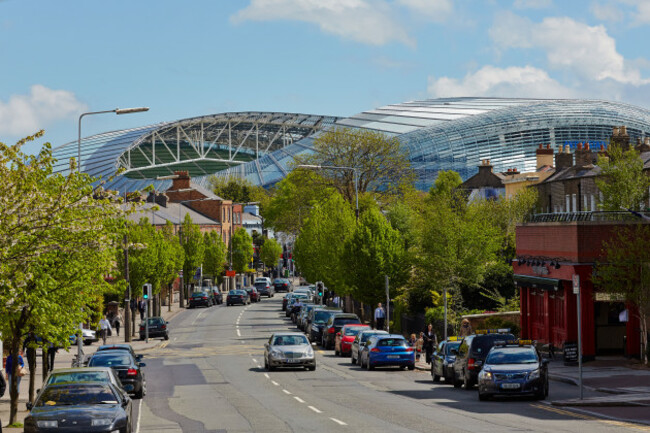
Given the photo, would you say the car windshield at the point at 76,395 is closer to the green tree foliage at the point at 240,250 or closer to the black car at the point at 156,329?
the black car at the point at 156,329

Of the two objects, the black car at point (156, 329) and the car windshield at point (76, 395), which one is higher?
the black car at point (156, 329)

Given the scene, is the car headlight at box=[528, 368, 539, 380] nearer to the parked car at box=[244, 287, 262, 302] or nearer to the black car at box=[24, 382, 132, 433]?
the black car at box=[24, 382, 132, 433]

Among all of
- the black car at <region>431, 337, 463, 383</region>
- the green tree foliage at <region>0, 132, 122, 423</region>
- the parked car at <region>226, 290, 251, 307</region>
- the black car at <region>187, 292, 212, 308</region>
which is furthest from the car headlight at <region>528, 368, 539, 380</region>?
the parked car at <region>226, 290, 251, 307</region>

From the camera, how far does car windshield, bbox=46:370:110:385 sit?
20478 mm

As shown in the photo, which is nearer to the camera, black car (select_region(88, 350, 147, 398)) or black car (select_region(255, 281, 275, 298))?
black car (select_region(88, 350, 147, 398))

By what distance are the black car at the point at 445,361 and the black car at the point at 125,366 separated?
31.2ft

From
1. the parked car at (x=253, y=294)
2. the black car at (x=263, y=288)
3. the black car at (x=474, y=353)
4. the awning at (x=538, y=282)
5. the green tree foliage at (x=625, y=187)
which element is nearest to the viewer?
the black car at (x=474, y=353)

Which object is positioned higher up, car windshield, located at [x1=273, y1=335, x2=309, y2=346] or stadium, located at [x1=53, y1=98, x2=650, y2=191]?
stadium, located at [x1=53, y1=98, x2=650, y2=191]

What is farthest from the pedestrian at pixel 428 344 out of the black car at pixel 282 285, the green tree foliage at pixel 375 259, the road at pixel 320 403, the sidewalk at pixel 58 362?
the black car at pixel 282 285

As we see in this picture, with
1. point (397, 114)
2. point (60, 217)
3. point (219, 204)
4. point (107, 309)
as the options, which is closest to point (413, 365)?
point (60, 217)

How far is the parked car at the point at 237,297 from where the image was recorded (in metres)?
101

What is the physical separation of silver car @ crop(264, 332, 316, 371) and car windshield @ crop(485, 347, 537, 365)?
12.5m

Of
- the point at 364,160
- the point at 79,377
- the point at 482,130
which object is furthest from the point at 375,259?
the point at 482,130

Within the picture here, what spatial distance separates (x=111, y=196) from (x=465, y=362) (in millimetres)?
12243
